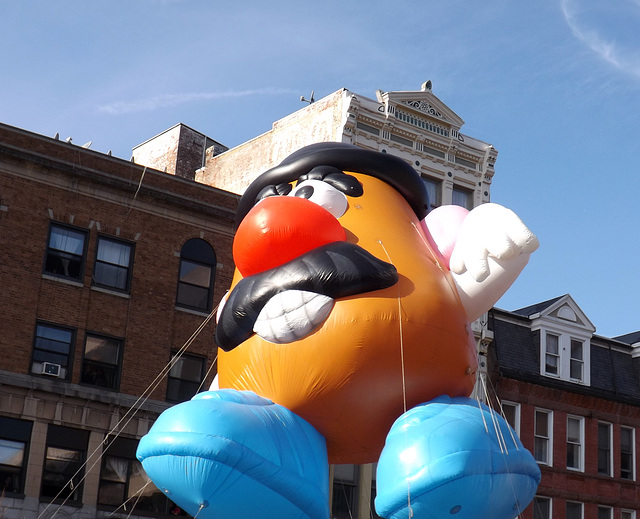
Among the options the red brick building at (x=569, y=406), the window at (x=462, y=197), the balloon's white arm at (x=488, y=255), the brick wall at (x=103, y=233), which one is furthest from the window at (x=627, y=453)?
the balloon's white arm at (x=488, y=255)

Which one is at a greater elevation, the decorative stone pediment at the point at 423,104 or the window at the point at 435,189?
the decorative stone pediment at the point at 423,104

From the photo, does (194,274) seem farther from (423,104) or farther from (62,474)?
(423,104)

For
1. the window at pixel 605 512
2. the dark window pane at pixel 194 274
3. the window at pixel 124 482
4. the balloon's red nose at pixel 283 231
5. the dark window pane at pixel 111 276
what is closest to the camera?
the balloon's red nose at pixel 283 231

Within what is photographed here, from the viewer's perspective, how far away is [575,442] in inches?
1094

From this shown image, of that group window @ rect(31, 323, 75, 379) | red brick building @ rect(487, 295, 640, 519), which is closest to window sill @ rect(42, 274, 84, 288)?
window @ rect(31, 323, 75, 379)

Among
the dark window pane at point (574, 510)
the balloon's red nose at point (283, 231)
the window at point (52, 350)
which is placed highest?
the window at point (52, 350)

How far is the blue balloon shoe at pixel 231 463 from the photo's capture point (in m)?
8.42

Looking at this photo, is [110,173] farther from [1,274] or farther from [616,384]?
[616,384]

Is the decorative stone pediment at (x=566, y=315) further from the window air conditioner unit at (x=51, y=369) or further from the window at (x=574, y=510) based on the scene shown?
the window air conditioner unit at (x=51, y=369)

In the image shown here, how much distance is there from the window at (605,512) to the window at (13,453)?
16.1 meters

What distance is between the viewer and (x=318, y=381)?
903cm

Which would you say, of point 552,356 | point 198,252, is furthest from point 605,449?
point 198,252

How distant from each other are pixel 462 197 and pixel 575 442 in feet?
24.1

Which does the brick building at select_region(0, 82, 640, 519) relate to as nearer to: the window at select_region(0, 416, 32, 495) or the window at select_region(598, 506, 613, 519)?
the window at select_region(0, 416, 32, 495)
